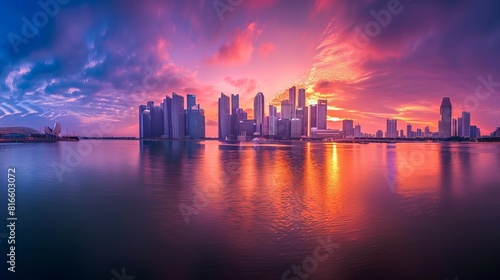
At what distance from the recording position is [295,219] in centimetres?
1945

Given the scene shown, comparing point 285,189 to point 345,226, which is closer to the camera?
point 345,226

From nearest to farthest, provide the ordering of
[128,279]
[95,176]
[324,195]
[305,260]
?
[128,279] < [305,260] < [324,195] < [95,176]

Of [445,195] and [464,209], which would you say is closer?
[464,209]

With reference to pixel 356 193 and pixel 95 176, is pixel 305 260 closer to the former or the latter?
pixel 356 193

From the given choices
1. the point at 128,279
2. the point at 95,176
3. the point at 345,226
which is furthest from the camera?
the point at 95,176

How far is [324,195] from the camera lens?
27469 mm

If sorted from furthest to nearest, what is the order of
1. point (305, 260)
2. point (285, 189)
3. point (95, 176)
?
A: point (95, 176), point (285, 189), point (305, 260)

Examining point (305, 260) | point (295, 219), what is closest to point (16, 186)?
point (295, 219)

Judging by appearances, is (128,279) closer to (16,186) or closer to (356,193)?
(356,193)

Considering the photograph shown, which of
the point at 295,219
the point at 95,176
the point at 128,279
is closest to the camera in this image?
the point at 128,279

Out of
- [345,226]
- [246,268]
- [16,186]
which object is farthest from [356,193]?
[16,186]

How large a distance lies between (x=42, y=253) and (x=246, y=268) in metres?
9.61

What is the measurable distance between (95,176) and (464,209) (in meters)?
39.7

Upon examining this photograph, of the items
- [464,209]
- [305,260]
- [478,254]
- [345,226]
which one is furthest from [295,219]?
[464,209]
